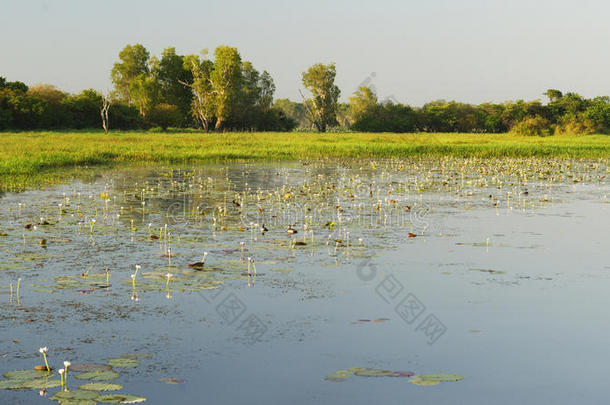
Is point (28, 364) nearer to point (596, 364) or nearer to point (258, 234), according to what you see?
point (596, 364)

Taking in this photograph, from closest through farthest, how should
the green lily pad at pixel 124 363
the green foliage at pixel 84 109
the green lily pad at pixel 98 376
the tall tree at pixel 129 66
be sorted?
the green lily pad at pixel 98 376, the green lily pad at pixel 124 363, the green foliage at pixel 84 109, the tall tree at pixel 129 66

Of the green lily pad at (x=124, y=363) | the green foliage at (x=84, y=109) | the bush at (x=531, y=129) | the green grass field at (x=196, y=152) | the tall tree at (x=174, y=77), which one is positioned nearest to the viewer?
the green lily pad at (x=124, y=363)

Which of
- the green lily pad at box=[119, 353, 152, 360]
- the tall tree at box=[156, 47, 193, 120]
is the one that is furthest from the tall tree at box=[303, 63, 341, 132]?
the green lily pad at box=[119, 353, 152, 360]

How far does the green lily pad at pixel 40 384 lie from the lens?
5730 mm

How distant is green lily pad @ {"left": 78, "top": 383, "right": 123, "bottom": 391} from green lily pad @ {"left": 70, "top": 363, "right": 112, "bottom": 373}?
0.33 meters

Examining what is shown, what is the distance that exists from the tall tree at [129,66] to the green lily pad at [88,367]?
103199mm

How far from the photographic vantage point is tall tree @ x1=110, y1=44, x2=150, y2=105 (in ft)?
346

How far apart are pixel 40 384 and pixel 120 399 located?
80 centimetres

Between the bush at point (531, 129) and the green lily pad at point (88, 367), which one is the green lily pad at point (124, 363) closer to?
the green lily pad at point (88, 367)

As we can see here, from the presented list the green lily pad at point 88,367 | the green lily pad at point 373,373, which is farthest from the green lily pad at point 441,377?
the green lily pad at point 88,367

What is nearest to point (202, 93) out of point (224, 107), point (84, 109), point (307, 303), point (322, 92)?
point (224, 107)

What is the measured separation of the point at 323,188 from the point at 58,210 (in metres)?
8.87

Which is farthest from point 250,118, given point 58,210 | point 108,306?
point 108,306

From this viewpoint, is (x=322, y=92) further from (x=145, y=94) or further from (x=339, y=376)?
(x=339, y=376)
